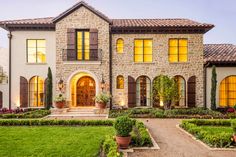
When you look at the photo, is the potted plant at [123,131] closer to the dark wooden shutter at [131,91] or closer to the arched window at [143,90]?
the dark wooden shutter at [131,91]

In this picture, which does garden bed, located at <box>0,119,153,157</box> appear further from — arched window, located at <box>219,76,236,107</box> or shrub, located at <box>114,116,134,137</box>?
arched window, located at <box>219,76,236,107</box>

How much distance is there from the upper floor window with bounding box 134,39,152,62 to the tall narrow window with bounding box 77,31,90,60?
391 cm

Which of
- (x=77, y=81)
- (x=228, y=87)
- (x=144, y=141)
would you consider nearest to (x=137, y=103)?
(x=77, y=81)

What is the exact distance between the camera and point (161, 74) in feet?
64.3

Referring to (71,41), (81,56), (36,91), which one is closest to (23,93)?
(36,91)

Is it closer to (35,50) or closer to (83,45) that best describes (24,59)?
(35,50)

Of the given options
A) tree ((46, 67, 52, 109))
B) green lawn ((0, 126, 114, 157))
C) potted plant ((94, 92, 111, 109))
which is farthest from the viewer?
tree ((46, 67, 52, 109))

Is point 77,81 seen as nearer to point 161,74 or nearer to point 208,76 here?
point 161,74

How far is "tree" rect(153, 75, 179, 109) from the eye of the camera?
18328mm

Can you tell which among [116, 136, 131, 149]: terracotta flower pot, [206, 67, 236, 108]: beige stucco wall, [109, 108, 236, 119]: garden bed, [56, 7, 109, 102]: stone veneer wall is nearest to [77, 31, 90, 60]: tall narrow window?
[56, 7, 109, 102]: stone veneer wall

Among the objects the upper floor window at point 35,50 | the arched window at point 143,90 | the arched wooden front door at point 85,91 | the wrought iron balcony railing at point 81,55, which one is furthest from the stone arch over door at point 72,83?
the arched window at point 143,90

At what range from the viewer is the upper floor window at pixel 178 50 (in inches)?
812

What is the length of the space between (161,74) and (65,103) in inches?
305

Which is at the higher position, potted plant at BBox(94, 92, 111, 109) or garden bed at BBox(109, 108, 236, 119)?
potted plant at BBox(94, 92, 111, 109)
